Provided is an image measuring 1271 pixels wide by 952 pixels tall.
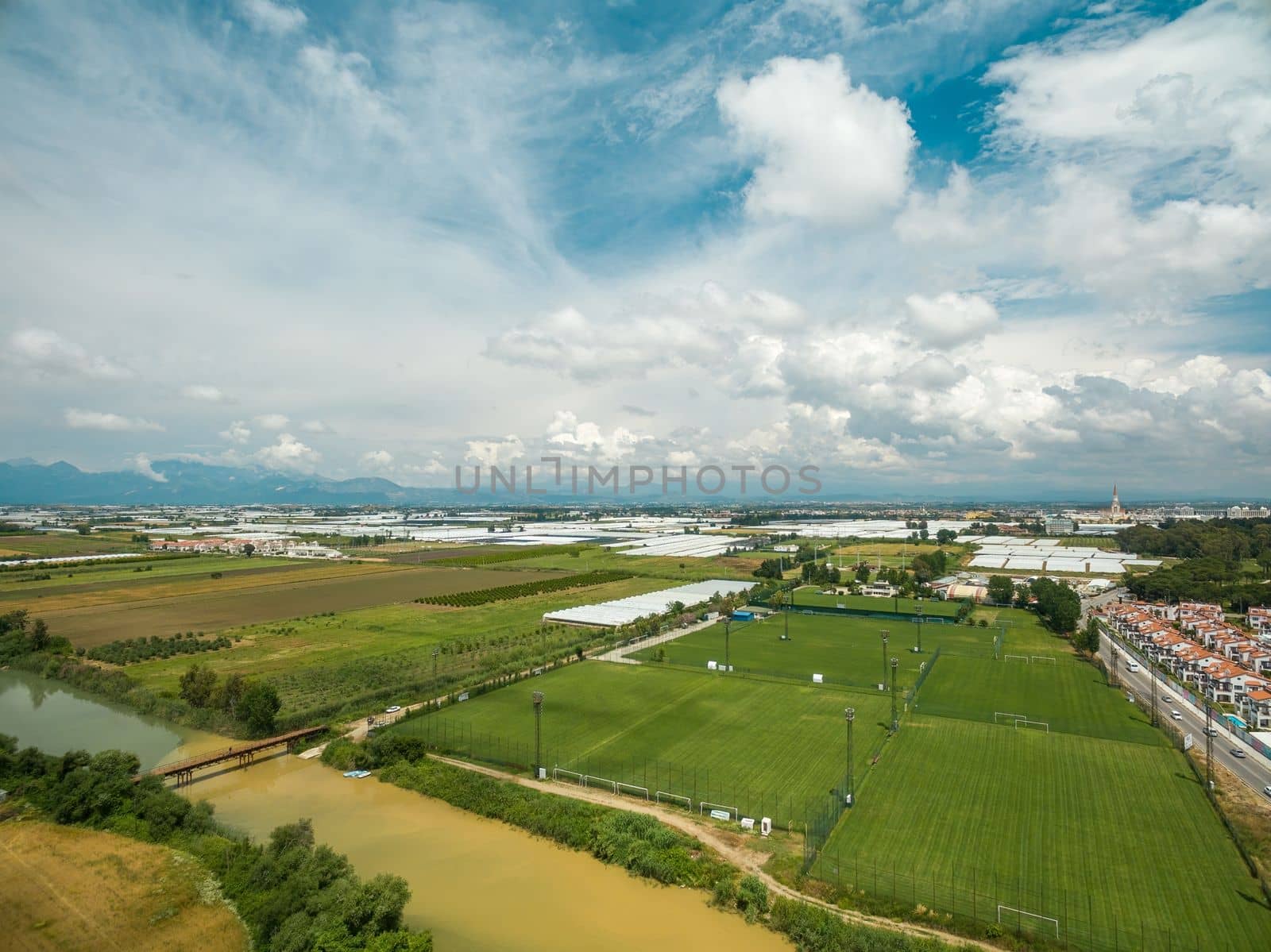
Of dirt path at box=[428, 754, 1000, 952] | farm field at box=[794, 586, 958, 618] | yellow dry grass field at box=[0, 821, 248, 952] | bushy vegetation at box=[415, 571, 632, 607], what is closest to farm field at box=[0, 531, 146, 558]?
bushy vegetation at box=[415, 571, 632, 607]

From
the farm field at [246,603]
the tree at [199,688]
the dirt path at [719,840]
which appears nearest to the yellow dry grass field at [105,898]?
the dirt path at [719,840]

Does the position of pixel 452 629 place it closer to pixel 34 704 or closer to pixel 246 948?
pixel 34 704

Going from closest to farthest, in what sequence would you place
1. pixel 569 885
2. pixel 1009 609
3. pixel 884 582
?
1. pixel 569 885
2. pixel 1009 609
3. pixel 884 582

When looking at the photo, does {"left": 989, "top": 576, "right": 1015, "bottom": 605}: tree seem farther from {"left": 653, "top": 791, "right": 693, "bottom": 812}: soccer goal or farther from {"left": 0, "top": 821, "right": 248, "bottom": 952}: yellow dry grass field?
{"left": 0, "top": 821, "right": 248, "bottom": 952}: yellow dry grass field

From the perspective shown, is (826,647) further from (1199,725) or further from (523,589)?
(523,589)

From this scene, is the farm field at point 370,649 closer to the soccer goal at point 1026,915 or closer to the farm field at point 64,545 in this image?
the soccer goal at point 1026,915

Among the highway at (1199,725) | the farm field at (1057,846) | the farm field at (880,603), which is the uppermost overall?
the farm field at (880,603)

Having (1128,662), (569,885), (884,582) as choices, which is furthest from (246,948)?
(884,582)
